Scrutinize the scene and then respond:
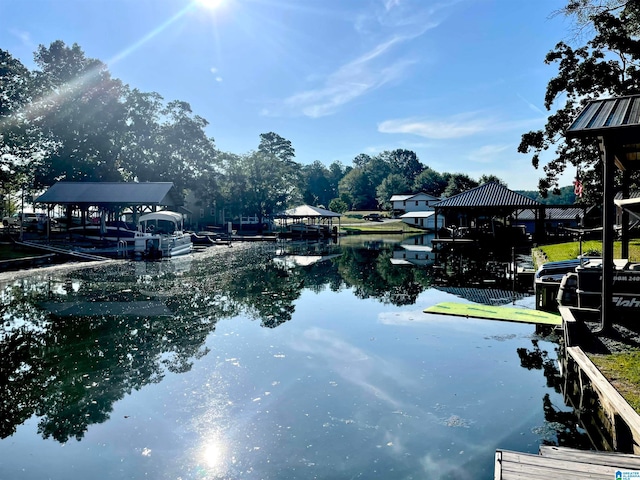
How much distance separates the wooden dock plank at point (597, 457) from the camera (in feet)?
14.2

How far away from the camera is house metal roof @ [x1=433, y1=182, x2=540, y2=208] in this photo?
115 feet

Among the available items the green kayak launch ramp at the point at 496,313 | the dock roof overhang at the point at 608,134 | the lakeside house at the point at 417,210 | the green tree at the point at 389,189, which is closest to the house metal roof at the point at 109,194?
the green kayak launch ramp at the point at 496,313

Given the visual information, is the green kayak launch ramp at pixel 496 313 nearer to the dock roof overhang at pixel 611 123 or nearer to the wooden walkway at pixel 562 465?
the dock roof overhang at pixel 611 123

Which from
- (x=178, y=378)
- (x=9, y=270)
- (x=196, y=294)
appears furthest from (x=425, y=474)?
(x=9, y=270)

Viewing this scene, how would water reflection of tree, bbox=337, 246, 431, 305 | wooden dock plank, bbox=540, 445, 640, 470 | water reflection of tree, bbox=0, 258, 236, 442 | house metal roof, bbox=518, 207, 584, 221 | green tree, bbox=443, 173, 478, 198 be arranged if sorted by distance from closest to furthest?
wooden dock plank, bbox=540, 445, 640, 470 < water reflection of tree, bbox=0, 258, 236, 442 < water reflection of tree, bbox=337, 246, 431, 305 < house metal roof, bbox=518, 207, 584, 221 < green tree, bbox=443, 173, 478, 198

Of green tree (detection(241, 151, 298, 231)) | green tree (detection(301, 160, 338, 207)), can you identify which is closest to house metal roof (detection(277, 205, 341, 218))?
green tree (detection(241, 151, 298, 231))

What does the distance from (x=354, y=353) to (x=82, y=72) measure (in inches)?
1913

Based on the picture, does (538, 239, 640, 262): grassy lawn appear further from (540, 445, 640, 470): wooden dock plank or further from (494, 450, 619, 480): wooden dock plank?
(494, 450, 619, 480): wooden dock plank

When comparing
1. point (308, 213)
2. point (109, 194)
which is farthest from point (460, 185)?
point (109, 194)

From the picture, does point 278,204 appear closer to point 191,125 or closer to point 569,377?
point 191,125

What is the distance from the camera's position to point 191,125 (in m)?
53.7

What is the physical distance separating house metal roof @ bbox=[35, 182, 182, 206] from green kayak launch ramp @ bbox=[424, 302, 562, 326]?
27.8m

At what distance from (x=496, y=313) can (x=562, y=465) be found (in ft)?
29.5

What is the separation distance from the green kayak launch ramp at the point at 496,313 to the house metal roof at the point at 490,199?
902 inches
